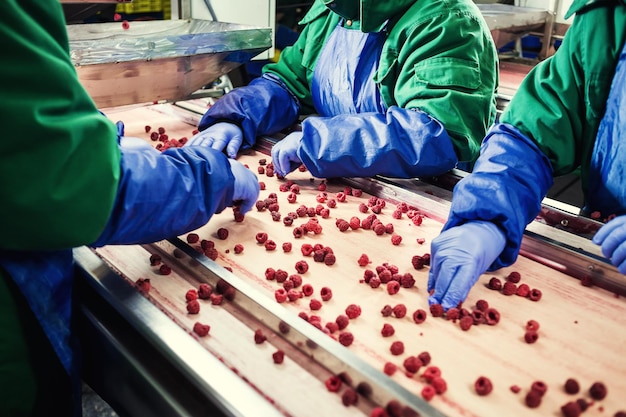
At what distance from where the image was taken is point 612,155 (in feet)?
4.78

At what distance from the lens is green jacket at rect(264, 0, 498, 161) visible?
1.80 m

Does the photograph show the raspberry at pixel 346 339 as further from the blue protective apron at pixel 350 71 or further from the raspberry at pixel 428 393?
the blue protective apron at pixel 350 71

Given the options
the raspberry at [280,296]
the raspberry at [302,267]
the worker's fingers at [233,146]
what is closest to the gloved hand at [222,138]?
the worker's fingers at [233,146]

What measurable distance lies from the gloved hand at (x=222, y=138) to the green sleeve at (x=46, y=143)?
1102 mm

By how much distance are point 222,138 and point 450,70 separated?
0.89 m

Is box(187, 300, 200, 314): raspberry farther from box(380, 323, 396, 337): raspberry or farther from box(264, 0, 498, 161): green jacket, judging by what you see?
box(264, 0, 498, 161): green jacket

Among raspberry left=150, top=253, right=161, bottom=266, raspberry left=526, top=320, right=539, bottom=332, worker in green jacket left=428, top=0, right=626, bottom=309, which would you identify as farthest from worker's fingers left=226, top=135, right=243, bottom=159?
raspberry left=526, top=320, right=539, bottom=332

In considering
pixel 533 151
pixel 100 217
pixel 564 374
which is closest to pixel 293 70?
pixel 533 151

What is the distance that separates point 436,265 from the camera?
50.3 inches

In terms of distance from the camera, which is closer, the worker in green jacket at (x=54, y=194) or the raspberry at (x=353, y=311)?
the worker in green jacket at (x=54, y=194)

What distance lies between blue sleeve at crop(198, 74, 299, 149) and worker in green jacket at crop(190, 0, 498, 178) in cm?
7

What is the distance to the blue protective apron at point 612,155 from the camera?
4.63ft

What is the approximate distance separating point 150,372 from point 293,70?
1792 mm

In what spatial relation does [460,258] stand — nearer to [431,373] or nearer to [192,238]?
[431,373]
